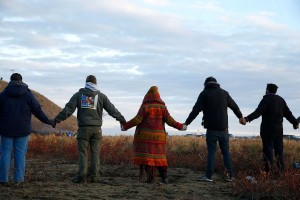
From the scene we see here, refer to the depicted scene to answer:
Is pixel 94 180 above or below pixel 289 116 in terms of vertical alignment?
below

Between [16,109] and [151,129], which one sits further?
[151,129]

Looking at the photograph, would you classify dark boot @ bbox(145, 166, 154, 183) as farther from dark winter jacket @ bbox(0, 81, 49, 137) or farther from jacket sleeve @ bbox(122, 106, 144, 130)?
dark winter jacket @ bbox(0, 81, 49, 137)

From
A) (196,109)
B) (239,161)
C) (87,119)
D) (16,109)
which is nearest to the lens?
(16,109)

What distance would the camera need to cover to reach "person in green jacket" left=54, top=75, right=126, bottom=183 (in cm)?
1009

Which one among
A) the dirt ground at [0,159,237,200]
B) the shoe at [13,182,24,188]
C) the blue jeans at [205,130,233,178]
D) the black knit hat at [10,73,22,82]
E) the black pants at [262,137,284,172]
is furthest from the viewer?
the black pants at [262,137,284,172]

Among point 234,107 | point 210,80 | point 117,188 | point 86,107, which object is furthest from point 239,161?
point 86,107

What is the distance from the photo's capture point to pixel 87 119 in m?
10.1

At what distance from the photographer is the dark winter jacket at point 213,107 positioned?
10.9 metres

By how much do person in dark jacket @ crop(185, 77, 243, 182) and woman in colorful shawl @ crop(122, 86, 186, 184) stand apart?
933 millimetres

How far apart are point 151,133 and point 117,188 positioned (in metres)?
1.56

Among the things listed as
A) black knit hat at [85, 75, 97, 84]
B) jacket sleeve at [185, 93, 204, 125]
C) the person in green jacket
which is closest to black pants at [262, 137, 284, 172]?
jacket sleeve at [185, 93, 204, 125]

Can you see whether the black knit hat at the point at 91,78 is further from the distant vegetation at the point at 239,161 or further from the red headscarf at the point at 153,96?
the distant vegetation at the point at 239,161

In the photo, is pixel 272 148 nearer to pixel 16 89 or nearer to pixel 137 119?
pixel 137 119

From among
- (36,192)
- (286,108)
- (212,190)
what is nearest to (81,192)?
(36,192)
